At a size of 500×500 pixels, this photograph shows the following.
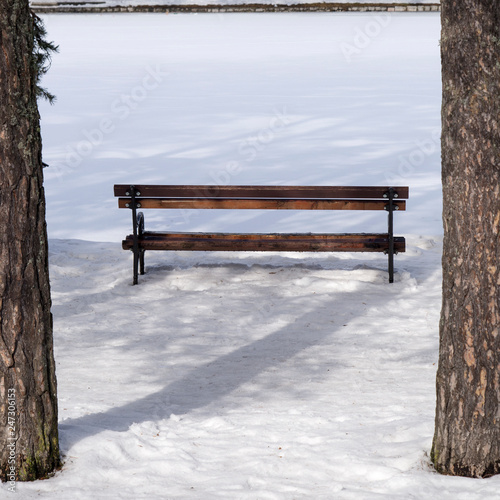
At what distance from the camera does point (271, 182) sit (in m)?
12.3

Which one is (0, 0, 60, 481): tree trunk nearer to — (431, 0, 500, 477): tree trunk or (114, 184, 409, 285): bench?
(431, 0, 500, 477): tree trunk

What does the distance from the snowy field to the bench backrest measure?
68cm

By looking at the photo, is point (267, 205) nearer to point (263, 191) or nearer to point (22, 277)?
point (263, 191)

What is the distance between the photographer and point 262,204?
7457 mm

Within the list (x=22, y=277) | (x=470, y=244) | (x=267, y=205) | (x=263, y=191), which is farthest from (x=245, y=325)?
(x=470, y=244)

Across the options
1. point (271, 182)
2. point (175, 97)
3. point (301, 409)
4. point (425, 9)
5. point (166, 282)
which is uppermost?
point (425, 9)

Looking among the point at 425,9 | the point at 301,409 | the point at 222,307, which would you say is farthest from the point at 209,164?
the point at 425,9

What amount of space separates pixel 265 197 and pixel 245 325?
5.05 feet

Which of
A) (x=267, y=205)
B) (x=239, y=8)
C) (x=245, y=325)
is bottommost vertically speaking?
(x=245, y=325)

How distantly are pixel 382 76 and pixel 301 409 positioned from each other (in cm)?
1939

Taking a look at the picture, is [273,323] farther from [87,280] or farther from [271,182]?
[271,182]

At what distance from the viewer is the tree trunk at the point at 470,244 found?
343cm

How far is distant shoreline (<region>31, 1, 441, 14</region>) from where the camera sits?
42.9 meters

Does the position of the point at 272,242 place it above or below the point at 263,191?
below
